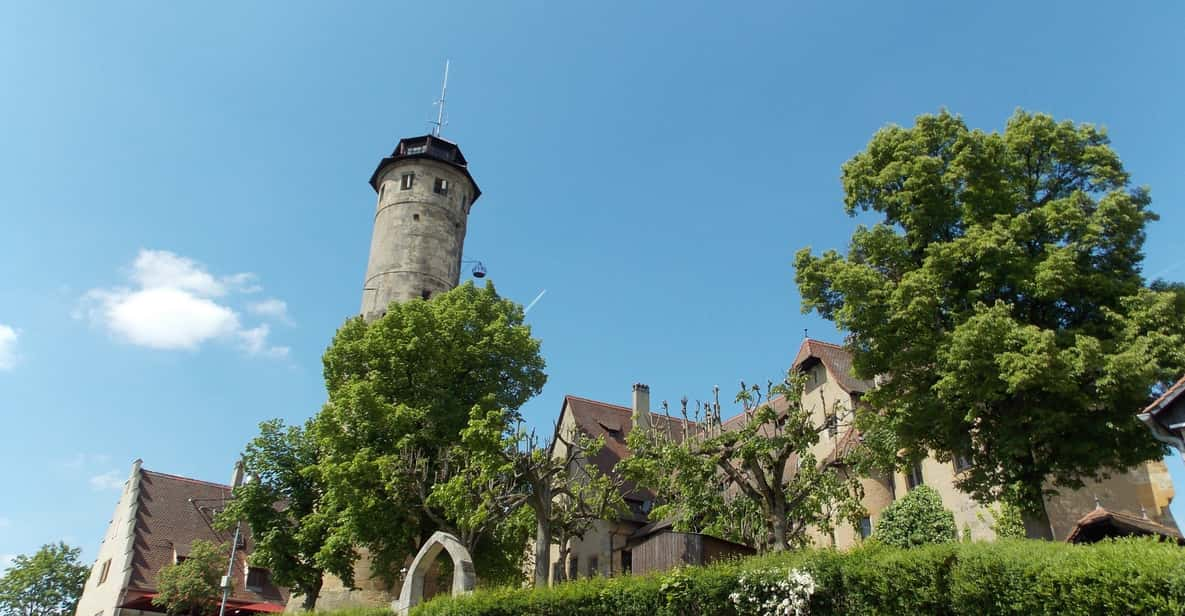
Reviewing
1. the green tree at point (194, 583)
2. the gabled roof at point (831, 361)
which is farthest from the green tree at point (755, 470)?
the green tree at point (194, 583)

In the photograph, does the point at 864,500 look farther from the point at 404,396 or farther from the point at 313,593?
the point at 313,593

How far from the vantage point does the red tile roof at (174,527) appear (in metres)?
41.5

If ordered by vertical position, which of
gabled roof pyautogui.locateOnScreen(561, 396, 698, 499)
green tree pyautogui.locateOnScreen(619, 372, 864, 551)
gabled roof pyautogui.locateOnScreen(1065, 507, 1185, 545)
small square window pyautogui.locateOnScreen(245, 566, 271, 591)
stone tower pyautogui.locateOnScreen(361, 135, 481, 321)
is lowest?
small square window pyautogui.locateOnScreen(245, 566, 271, 591)

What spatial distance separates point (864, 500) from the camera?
93.5ft

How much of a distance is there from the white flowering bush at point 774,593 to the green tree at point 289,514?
17622 millimetres

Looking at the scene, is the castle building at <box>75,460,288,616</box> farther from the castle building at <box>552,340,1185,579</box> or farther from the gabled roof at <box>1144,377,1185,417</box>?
the gabled roof at <box>1144,377,1185,417</box>

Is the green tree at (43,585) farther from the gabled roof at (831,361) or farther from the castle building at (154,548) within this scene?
the gabled roof at (831,361)

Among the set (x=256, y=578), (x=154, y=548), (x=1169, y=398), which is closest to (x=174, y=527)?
(x=154, y=548)

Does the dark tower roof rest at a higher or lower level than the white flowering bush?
higher

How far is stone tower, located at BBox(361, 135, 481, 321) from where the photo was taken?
40500mm

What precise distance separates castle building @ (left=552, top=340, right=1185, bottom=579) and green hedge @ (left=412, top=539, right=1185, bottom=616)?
2576 mm

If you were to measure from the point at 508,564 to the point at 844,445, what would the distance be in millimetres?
13721

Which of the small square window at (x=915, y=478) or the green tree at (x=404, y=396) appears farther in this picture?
the green tree at (x=404, y=396)

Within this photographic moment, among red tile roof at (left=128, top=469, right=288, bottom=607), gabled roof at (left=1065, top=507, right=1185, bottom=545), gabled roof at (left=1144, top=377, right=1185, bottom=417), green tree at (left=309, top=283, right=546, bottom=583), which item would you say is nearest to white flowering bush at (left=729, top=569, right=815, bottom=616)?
gabled roof at (left=1144, top=377, right=1185, bottom=417)
